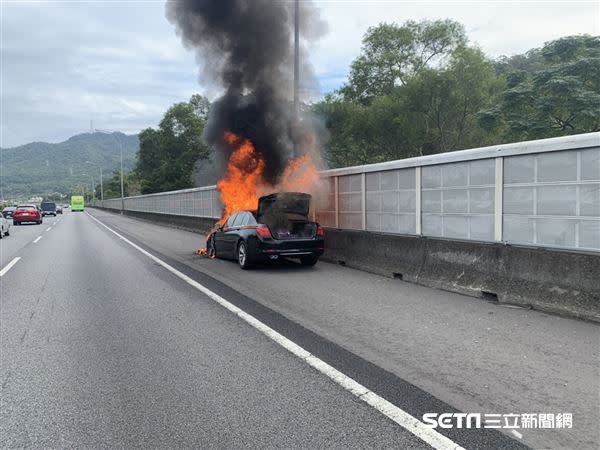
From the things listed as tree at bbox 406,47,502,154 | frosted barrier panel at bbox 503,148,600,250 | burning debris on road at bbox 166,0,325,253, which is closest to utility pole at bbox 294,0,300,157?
burning debris on road at bbox 166,0,325,253

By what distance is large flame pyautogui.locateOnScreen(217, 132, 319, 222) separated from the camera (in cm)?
1430

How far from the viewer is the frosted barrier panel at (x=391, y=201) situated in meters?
9.71

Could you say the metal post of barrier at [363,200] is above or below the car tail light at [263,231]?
above

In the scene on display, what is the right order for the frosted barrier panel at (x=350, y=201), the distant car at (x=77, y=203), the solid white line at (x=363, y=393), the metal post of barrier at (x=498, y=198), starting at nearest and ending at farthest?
the solid white line at (x=363, y=393)
the metal post of barrier at (x=498, y=198)
the frosted barrier panel at (x=350, y=201)
the distant car at (x=77, y=203)

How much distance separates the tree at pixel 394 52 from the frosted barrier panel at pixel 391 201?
34.4m

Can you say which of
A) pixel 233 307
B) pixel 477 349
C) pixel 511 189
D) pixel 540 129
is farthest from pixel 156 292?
pixel 540 129

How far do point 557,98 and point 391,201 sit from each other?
81.1ft

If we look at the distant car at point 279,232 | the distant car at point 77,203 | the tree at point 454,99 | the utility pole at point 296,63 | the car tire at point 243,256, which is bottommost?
the car tire at point 243,256

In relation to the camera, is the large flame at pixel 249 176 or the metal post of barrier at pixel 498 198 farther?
the large flame at pixel 249 176

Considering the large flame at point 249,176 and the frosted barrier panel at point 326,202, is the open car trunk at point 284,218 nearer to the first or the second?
the frosted barrier panel at point 326,202

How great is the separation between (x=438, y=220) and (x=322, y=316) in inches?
142

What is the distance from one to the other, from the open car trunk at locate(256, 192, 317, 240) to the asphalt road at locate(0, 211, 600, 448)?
274 centimetres

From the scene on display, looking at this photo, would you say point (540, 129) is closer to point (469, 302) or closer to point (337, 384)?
point (469, 302)

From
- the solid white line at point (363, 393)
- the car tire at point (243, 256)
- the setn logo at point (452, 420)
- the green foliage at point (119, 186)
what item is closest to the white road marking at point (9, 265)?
the car tire at point (243, 256)
